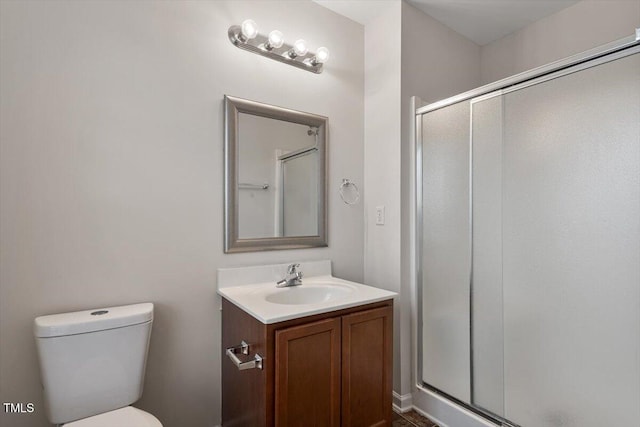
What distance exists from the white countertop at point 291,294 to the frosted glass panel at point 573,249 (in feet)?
2.16

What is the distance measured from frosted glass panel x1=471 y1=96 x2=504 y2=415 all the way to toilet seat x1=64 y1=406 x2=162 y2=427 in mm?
1510

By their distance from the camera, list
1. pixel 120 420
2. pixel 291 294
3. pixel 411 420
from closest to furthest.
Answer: pixel 120 420, pixel 291 294, pixel 411 420

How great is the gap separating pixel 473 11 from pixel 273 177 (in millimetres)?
1737

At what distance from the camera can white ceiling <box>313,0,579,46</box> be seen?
2057 millimetres

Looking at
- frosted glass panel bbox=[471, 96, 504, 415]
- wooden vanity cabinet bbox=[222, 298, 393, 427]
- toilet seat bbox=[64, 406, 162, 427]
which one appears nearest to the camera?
toilet seat bbox=[64, 406, 162, 427]

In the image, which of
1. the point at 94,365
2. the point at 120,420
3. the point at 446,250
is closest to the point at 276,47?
the point at 446,250

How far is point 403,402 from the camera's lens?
1968mm

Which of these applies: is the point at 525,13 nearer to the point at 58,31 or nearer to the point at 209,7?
the point at 209,7

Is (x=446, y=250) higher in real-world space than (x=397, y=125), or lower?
lower

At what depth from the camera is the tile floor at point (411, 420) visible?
1.82 meters

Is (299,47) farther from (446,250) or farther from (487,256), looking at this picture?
(487,256)

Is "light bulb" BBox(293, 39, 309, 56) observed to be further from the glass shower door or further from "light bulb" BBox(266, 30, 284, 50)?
the glass shower door

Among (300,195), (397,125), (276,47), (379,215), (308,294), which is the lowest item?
(308,294)

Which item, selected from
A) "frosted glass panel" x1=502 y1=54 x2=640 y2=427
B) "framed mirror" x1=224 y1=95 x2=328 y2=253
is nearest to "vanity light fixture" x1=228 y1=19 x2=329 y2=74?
"framed mirror" x1=224 y1=95 x2=328 y2=253
